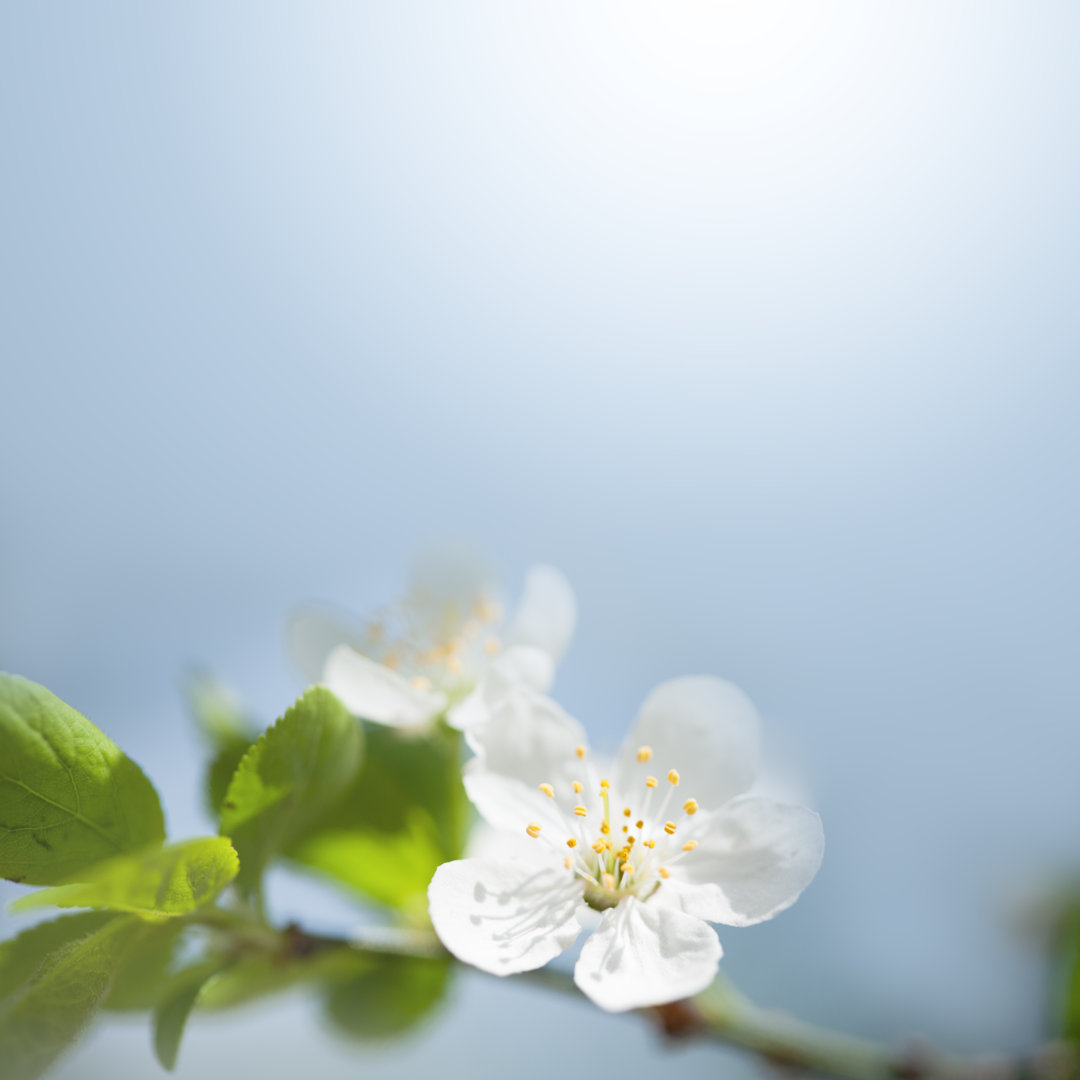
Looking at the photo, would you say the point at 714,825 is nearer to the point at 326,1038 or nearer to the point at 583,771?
the point at 583,771

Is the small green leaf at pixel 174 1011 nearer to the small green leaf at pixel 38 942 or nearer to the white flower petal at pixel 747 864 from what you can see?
the small green leaf at pixel 38 942

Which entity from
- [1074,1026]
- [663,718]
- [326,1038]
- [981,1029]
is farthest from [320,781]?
[981,1029]

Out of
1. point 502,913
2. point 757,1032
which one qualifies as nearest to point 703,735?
point 502,913

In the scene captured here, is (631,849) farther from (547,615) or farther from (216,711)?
(216,711)

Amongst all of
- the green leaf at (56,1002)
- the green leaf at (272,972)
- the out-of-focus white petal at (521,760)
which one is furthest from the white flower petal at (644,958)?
the green leaf at (56,1002)

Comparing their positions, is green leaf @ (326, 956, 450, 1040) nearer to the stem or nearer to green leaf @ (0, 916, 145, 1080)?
the stem

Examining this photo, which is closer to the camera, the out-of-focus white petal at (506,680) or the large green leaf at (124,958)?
the large green leaf at (124,958)

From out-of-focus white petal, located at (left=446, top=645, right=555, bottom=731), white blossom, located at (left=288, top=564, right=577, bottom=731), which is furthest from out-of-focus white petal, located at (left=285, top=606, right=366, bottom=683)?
out-of-focus white petal, located at (left=446, top=645, right=555, bottom=731)
